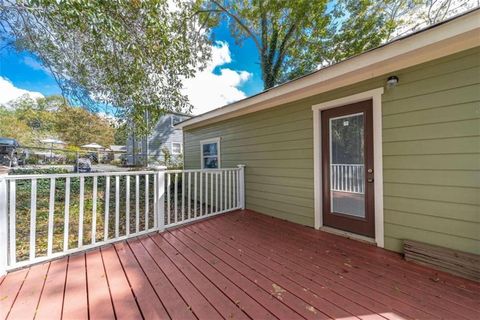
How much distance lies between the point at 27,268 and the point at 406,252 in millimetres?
4095

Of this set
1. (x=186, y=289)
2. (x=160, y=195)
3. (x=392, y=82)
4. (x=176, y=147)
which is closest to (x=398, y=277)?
(x=186, y=289)

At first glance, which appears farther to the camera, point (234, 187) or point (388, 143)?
point (234, 187)

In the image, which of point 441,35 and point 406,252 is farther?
point 406,252

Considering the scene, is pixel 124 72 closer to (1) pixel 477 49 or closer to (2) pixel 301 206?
(2) pixel 301 206

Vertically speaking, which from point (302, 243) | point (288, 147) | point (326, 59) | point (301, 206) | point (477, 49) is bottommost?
point (302, 243)

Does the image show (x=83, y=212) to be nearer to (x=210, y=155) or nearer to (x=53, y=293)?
(x=53, y=293)

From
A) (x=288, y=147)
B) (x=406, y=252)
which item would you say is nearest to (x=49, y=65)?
(x=288, y=147)

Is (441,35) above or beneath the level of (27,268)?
above

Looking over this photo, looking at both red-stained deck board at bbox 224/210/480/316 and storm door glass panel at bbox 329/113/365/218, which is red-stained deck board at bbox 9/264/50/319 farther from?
storm door glass panel at bbox 329/113/365/218

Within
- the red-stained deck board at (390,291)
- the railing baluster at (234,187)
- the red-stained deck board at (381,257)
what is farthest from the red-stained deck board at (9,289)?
the railing baluster at (234,187)

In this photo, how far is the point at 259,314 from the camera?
143 cm

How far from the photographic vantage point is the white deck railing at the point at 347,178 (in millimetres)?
2857

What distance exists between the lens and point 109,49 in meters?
3.23

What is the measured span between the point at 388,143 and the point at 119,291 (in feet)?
11.0
